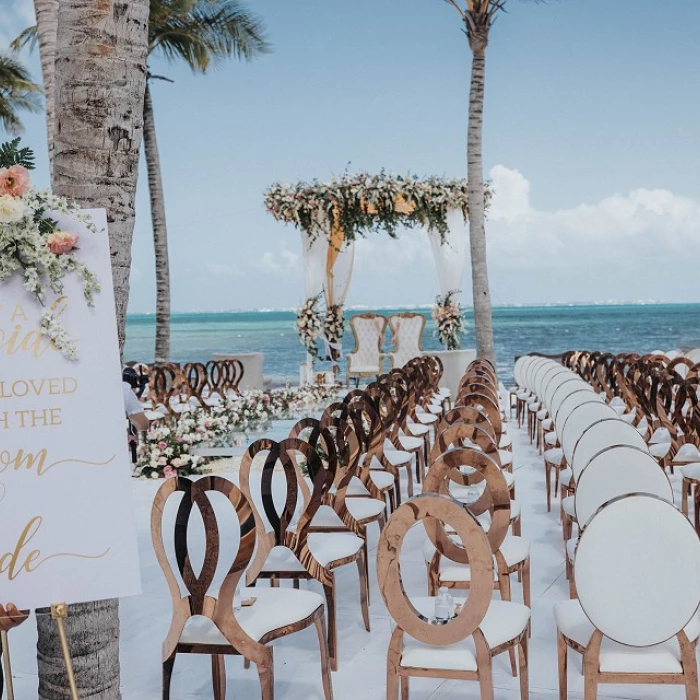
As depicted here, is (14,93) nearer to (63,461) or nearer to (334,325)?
(334,325)

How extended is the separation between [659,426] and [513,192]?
45853 mm

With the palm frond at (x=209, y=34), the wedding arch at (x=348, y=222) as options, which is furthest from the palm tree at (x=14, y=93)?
the wedding arch at (x=348, y=222)

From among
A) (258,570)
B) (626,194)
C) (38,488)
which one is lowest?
(258,570)

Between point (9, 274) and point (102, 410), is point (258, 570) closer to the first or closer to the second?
point (102, 410)

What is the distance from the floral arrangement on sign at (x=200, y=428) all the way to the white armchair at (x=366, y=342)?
3751 mm

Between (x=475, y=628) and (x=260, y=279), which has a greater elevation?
(x=260, y=279)

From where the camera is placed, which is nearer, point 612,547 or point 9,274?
point 9,274

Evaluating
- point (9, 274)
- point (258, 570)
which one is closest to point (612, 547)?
point (258, 570)

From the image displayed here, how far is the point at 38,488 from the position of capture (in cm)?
231

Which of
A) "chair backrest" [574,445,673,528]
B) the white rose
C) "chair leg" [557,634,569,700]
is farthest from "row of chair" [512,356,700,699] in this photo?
the white rose

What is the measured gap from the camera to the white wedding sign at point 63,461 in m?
2.30

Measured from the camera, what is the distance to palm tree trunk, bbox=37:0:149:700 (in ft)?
8.80

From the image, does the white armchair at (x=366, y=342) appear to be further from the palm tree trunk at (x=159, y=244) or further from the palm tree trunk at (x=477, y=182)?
the palm tree trunk at (x=159, y=244)

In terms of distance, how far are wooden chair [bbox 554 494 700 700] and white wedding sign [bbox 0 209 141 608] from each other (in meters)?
1.34
